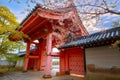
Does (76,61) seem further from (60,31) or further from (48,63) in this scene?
(60,31)

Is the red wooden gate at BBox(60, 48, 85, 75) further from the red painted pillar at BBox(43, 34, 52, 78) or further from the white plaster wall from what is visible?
the red painted pillar at BBox(43, 34, 52, 78)

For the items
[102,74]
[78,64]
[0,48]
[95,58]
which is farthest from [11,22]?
[102,74]

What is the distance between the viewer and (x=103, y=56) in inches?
278

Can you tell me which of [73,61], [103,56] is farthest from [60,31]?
[103,56]

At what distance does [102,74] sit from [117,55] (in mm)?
1279

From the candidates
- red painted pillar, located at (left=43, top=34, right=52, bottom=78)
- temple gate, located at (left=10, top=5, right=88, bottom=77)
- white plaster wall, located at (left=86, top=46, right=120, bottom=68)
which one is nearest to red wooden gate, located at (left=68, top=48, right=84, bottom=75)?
temple gate, located at (left=10, top=5, right=88, bottom=77)

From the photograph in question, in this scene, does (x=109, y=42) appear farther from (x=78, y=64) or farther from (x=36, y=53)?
(x=36, y=53)

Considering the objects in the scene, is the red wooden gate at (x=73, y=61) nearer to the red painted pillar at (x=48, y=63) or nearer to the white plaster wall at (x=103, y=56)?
the white plaster wall at (x=103, y=56)

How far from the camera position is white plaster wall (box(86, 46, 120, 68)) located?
648 cm

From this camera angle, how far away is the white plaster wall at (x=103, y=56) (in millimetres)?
6482

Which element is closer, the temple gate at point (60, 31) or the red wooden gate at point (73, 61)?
the temple gate at point (60, 31)

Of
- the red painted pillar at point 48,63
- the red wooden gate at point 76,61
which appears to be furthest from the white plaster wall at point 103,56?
the red painted pillar at point 48,63

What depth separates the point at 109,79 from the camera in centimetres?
652

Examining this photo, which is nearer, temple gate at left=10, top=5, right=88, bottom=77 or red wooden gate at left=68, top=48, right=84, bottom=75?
temple gate at left=10, top=5, right=88, bottom=77
